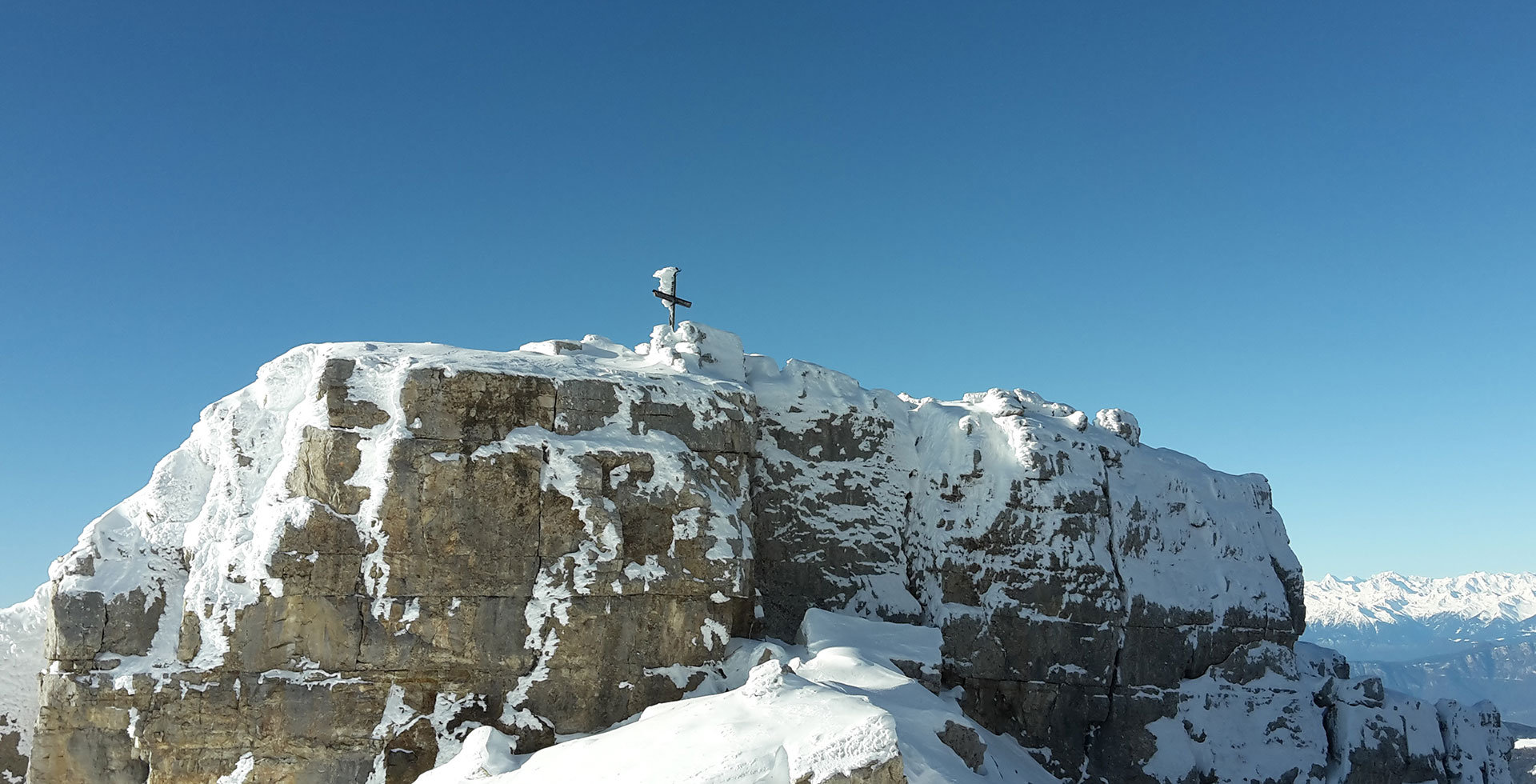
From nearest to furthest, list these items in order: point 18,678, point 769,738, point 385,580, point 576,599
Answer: point 769,738 < point 385,580 < point 576,599 < point 18,678

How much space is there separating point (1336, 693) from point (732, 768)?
22328 millimetres

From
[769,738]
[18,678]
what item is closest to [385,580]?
[769,738]

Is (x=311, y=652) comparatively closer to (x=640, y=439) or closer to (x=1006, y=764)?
(x=640, y=439)

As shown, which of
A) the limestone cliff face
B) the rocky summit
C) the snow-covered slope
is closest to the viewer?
the rocky summit

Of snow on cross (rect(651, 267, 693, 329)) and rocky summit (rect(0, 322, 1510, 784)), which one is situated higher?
snow on cross (rect(651, 267, 693, 329))

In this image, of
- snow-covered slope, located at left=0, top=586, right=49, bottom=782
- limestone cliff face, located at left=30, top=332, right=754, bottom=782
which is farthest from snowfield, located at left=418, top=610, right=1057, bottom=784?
snow-covered slope, located at left=0, top=586, right=49, bottom=782

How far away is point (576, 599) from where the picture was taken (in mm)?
21203

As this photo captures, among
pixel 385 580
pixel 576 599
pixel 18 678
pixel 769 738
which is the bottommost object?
pixel 18 678

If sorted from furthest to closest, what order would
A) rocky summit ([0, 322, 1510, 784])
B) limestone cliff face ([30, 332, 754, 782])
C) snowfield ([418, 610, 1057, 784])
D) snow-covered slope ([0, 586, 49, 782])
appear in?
snow-covered slope ([0, 586, 49, 782]) → limestone cliff face ([30, 332, 754, 782]) → rocky summit ([0, 322, 1510, 784]) → snowfield ([418, 610, 1057, 784])

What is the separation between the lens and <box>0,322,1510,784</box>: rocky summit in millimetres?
19453

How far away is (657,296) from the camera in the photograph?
2806cm

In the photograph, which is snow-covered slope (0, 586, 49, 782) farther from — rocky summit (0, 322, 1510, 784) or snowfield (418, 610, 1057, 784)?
snowfield (418, 610, 1057, 784)

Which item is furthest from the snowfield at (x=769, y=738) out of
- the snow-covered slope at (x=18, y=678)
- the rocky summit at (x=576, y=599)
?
the snow-covered slope at (x=18, y=678)

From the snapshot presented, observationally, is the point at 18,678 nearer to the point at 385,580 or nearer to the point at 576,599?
the point at 385,580
